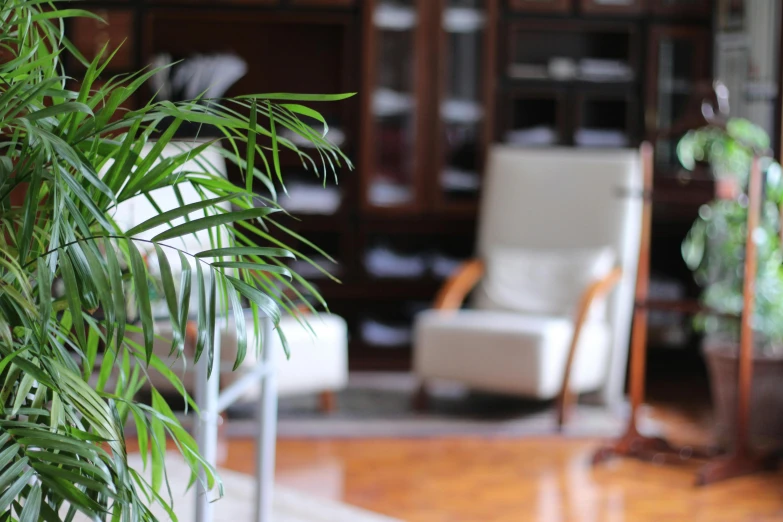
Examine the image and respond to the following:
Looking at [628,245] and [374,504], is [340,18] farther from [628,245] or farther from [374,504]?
[374,504]

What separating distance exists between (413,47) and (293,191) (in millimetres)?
902

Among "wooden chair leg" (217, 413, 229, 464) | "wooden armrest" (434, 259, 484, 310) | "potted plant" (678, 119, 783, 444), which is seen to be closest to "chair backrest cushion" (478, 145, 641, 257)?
"wooden armrest" (434, 259, 484, 310)

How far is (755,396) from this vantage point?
389 centimetres

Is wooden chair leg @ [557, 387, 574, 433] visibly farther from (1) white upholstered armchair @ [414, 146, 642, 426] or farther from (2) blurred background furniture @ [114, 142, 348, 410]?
(2) blurred background furniture @ [114, 142, 348, 410]

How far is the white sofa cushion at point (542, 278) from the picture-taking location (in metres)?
4.56

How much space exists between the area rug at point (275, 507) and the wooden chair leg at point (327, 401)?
95 centimetres

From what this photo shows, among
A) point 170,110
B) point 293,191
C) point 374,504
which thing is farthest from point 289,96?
point 293,191

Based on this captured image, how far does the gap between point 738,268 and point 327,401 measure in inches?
63.4

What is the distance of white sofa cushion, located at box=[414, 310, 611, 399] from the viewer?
4.10 meters

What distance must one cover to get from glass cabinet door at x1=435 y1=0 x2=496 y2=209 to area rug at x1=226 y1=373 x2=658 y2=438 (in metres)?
1.09

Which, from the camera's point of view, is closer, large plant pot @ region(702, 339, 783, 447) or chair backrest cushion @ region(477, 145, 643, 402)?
large plant pot @ region(702, 339, 783, 447)

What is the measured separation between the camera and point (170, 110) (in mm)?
1414

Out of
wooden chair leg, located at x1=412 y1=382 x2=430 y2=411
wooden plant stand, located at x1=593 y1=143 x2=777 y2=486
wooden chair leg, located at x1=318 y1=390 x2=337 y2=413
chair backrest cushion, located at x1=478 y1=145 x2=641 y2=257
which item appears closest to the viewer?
wooden plant stand, located at x1=593 y1=143 x2=777 y2=486

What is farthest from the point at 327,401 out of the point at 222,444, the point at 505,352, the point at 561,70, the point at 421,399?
the point at 561,70
